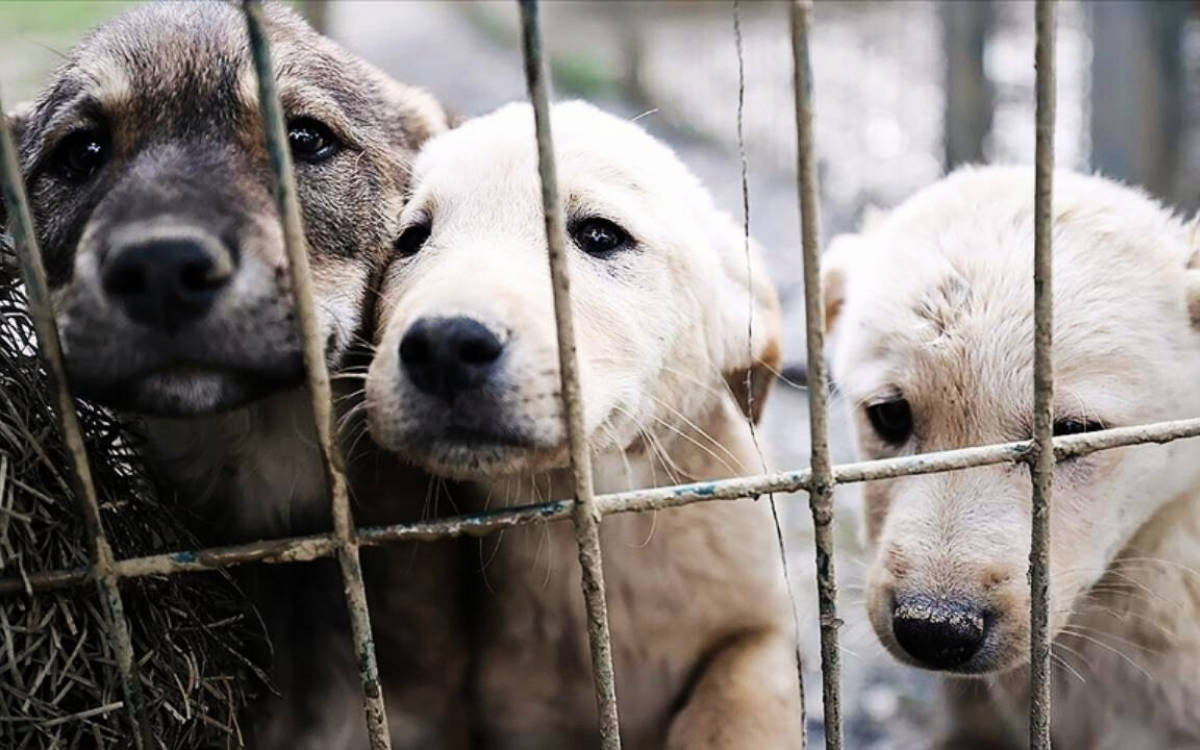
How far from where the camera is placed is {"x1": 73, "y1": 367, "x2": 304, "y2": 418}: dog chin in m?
1.83

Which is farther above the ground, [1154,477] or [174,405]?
[174,405]

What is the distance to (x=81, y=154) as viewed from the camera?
2.22 m

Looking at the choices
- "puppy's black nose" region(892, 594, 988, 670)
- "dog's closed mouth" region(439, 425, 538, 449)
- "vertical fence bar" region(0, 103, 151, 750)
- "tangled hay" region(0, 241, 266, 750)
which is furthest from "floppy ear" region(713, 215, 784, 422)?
"vertical fence bar" region(0, 103, 151, 750)

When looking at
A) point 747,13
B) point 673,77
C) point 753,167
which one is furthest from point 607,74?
point 753,167

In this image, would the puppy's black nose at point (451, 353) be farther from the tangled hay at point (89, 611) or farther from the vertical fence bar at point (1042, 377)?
the vertical fence bar at point (1042, 377)

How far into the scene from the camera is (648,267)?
7.89 ft

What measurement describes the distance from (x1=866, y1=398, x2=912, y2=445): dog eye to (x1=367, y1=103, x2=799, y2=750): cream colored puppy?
0.86ft

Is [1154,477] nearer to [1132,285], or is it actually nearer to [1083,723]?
[1132,285]

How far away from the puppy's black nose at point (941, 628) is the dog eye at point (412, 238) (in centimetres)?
112

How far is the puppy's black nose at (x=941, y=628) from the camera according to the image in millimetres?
2129

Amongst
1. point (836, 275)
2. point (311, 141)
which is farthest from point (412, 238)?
point (836, 275)

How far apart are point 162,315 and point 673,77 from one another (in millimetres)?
8619

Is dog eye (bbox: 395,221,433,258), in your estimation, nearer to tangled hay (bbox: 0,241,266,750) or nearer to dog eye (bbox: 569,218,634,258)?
dog eye (bbox: 569,218,634,258)

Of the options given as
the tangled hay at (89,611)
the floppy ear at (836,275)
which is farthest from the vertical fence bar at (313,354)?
the floppy ear at (836,275)
